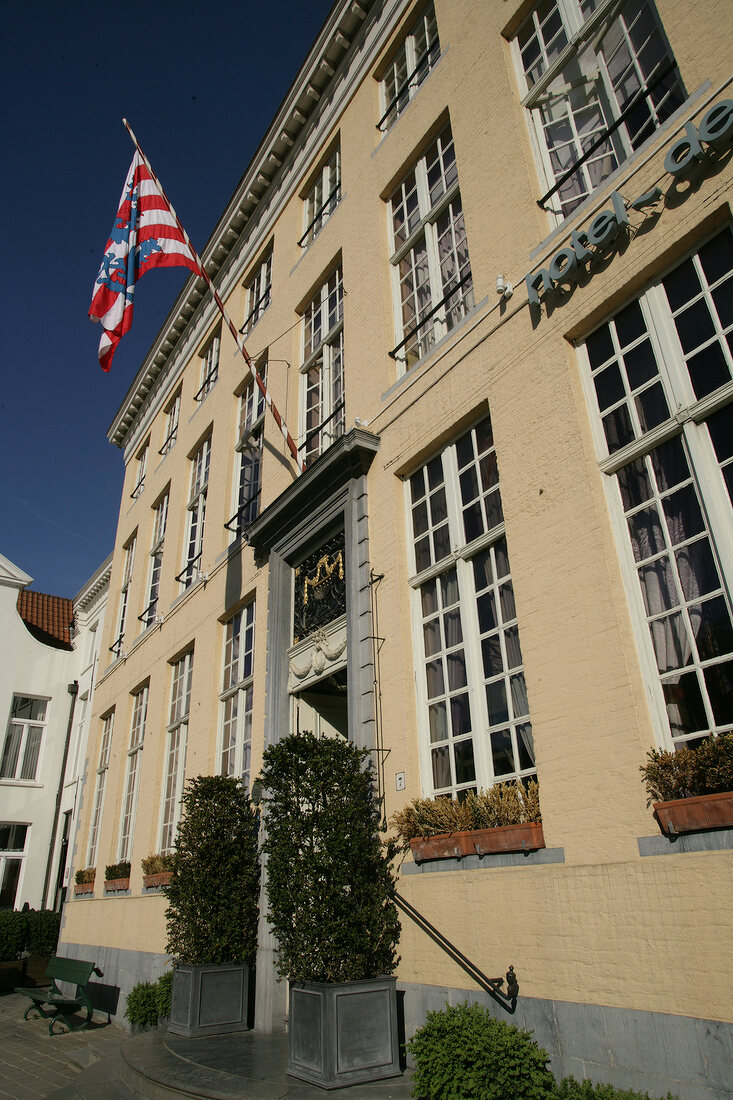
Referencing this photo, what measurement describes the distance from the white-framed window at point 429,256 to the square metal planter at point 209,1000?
24.4ft

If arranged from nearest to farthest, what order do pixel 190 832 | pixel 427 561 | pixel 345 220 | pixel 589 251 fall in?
pixel 589 251 < pixel 427 561 < pixel 190 832 < pixel 345 220

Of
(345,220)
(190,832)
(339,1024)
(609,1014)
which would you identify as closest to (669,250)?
(609,1014)

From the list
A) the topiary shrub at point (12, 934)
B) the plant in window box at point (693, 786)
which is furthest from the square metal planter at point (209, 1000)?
the topiary shrub at point (12, 934)

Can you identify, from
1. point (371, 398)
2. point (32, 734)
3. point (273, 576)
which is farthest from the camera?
point (32, 734)

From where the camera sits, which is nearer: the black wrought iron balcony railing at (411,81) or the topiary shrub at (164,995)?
the topiary shrub at (164,995)

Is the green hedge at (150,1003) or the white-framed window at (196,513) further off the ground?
the white-framed window at (196,513)

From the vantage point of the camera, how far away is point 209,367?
17.2 m

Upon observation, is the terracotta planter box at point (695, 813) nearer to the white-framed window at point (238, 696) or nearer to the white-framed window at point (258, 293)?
the white-framed window at point (238, 696)

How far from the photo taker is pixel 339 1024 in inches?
213

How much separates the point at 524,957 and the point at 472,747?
171 centimetres

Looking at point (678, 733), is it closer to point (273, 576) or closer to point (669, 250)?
point (669, 250)

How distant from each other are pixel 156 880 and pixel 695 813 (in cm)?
1035

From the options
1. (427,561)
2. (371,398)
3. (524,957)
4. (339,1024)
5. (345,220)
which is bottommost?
(339,1024)

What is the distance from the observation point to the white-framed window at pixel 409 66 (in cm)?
1034
